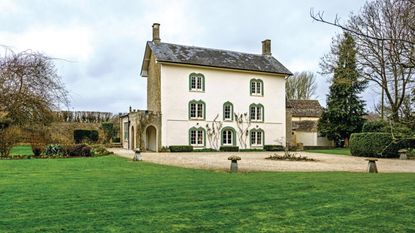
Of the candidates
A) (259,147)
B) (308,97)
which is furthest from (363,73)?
(308,97)

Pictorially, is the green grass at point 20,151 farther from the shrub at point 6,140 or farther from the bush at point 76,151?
the bush at point 76,151

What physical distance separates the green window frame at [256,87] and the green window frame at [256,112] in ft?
3.59

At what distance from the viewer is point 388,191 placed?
884 centimetres

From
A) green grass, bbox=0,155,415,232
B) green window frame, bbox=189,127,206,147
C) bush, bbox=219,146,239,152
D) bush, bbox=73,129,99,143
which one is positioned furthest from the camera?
bush, bbox=73,129,99,143

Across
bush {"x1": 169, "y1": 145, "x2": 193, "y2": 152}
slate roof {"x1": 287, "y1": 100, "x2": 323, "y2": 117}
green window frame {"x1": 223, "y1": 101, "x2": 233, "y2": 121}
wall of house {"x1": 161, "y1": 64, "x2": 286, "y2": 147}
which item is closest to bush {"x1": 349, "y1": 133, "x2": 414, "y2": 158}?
wall of house {"x1": 161, "y1": 64, "x2": 286, "y2": 147}

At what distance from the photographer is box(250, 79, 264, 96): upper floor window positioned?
3356cm

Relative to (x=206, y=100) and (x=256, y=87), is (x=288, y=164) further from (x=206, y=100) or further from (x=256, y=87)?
(x=256, y=87)

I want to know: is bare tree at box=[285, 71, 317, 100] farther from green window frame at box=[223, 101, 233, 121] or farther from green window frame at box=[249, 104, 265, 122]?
green window frame at box=[223, 101, 233, 121]

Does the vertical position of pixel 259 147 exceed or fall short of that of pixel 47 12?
it falls short

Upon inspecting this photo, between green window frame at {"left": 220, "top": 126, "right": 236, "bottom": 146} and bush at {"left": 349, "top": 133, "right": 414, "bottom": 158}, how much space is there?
10.2 meters

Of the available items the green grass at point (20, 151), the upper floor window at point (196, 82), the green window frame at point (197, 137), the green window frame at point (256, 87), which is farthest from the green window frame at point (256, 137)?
the green grass at point (20, 151)

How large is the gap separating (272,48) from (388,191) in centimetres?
3022

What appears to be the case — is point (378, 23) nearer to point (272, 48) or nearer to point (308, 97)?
point (272, 48)

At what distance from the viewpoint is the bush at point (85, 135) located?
33.2 metres
